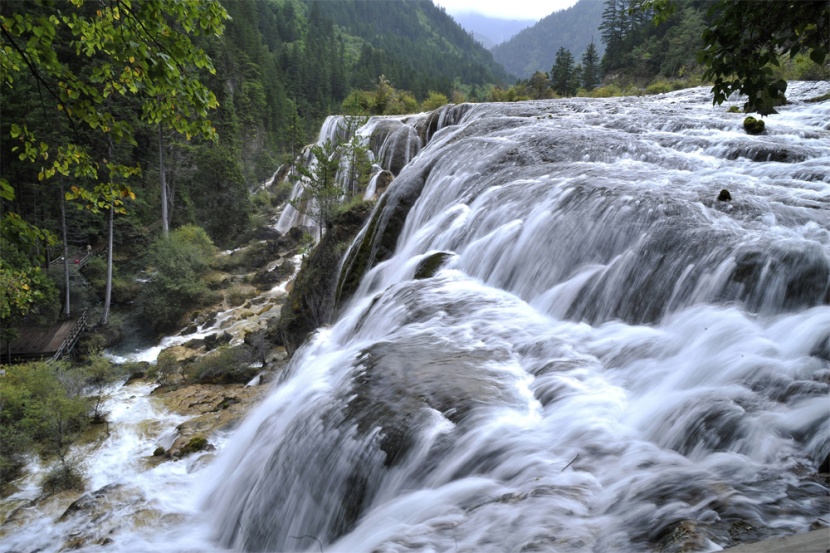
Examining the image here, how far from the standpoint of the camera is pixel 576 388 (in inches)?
153

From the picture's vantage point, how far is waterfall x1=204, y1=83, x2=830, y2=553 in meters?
2.65

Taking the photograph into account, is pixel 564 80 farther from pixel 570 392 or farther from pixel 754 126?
pixel 570 392

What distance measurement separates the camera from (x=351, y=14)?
149500 mm

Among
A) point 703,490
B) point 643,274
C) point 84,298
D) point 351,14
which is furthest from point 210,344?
point 351,14

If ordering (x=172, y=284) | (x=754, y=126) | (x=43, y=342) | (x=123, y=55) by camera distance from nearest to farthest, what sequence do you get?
(x=123, y=55), (x=754, y=126), (x=43, y=342), (x=172, y=284)

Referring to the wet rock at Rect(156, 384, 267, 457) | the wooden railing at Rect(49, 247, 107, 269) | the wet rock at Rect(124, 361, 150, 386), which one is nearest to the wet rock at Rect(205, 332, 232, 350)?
the wet rock at Rect(124, 361, 150, 386)

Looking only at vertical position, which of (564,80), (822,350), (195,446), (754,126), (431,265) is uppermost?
(564,80)

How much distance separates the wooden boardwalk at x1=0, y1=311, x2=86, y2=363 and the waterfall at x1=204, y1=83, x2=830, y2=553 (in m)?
14.2

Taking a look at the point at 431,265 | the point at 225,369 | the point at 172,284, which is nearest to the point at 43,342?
the point at 172,284

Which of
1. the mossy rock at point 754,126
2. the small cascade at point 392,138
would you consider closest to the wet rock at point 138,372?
the small cascade at point 392,138

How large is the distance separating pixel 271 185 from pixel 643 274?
125 feet

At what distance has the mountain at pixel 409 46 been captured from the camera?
81.8 metres

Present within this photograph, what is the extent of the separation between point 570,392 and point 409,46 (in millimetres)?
148997

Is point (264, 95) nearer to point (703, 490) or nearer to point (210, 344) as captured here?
point (210, 344)
